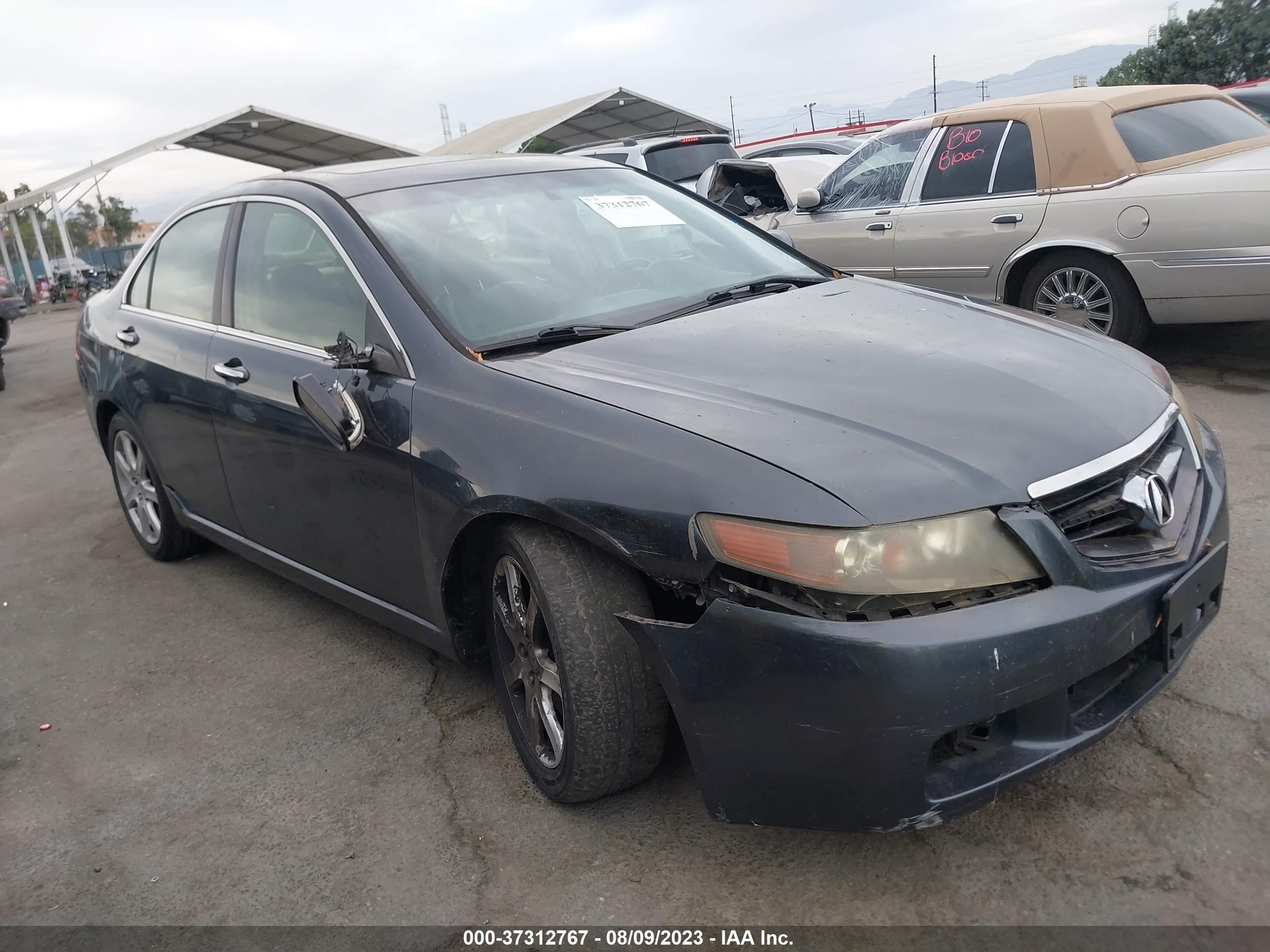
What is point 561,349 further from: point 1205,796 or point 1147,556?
point 1205,796

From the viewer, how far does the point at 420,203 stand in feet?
10.7

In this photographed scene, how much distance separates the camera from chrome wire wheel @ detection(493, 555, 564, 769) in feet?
8.39

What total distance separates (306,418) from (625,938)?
1.76m

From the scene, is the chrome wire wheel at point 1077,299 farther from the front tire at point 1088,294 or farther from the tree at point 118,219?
the tree at point 118,219

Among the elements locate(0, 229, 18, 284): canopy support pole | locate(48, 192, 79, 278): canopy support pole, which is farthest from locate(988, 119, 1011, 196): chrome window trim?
locate(0, 229, 18, 284): canopy support pole

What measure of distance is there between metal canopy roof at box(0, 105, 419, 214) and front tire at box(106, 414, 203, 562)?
20726 millimetres

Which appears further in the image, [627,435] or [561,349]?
[561,349]

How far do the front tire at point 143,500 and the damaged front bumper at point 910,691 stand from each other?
120 inches

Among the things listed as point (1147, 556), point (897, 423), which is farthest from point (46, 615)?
point (1147, 556)

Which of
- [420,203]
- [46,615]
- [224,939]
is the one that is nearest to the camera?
[224,939]

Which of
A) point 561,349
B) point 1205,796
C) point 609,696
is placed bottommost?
point 1205,796

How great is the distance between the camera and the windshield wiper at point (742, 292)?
118 inches

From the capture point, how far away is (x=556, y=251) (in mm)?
3240

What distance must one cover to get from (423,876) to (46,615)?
2738 mm
